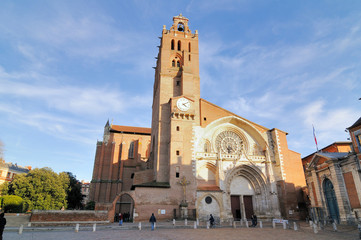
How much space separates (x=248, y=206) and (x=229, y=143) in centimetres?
833

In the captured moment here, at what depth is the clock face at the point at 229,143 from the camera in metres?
30.1

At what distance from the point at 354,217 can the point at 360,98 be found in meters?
9.72

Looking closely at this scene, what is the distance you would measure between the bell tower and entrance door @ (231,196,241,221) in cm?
649

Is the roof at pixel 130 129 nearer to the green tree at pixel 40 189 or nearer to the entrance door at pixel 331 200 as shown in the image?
the green tree at pixel 40 189

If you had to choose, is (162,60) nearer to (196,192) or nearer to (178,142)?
(178,142)

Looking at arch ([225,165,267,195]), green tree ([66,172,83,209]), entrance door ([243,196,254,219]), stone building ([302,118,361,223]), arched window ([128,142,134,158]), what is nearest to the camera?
stone building ([302,118,361,223])

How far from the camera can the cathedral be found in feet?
78.7

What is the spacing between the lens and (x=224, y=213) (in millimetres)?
24719

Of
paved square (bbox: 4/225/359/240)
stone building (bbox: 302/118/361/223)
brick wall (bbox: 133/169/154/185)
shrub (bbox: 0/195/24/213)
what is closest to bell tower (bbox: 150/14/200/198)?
brick wall (bbox: 133/169/154/185)

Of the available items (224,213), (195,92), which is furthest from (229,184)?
(195,92)

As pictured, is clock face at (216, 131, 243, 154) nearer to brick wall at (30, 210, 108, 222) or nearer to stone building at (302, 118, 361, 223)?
stone building at (302, 118, 361, 223)

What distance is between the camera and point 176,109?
1099 inches

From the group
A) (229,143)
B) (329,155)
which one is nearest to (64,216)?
(229,143)

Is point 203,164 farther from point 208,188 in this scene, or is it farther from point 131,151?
point 131,151
